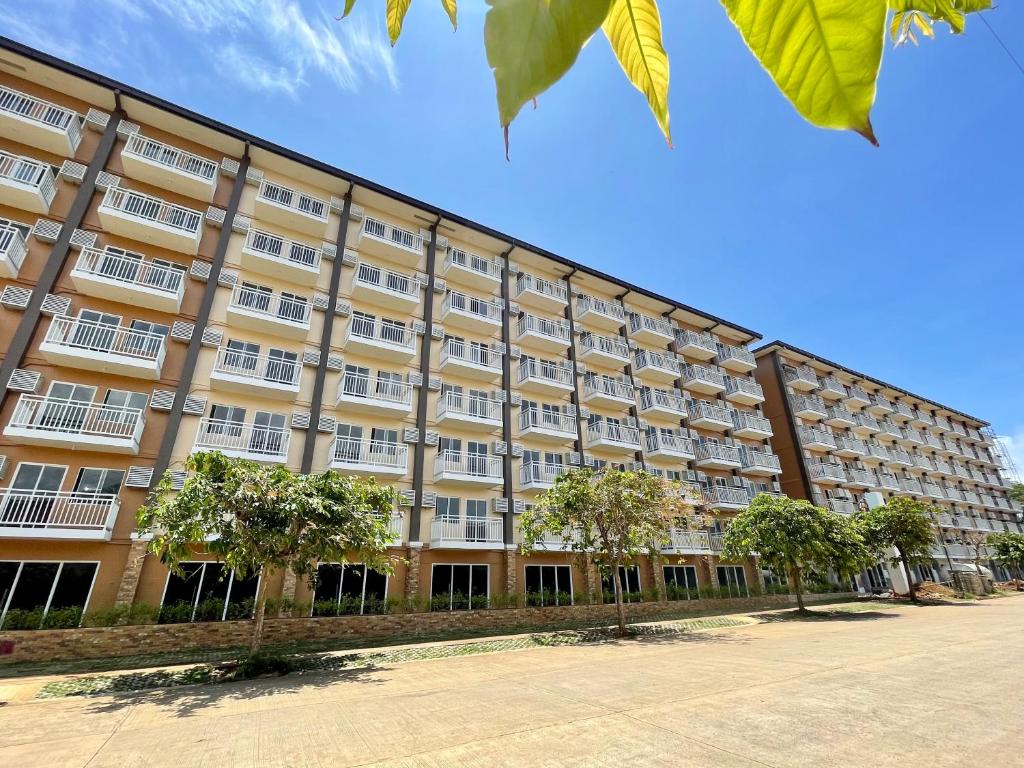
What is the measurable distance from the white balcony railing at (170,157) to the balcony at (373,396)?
9.59m

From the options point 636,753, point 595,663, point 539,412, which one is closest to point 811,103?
A: point 636,753

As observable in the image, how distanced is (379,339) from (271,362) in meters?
4.28

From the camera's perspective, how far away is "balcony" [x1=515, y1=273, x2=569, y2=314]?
2645cm

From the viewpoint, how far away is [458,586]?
19.9 metres

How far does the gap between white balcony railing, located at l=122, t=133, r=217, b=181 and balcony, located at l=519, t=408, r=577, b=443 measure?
16.4m

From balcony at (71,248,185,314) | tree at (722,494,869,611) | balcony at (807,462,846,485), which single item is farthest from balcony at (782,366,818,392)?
balcony at (71,248,185,314)

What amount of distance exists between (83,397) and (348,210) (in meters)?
12.6

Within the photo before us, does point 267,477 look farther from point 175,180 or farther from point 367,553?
point 175,180

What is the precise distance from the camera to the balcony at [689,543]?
80.2 feet

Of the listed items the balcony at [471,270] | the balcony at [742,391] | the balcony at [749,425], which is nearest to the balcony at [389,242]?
the balcony at [471,270]

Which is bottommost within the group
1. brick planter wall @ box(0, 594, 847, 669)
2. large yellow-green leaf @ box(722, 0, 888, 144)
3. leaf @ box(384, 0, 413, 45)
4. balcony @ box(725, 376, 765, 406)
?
brick planter wall @ box(0, 594, 847, 669)

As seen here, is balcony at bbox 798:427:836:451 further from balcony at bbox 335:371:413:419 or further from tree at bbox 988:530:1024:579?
balcony at bbox 335:371:413:419

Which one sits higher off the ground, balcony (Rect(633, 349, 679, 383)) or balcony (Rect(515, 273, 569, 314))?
balcony (Rect(515, 273, 569, 314))

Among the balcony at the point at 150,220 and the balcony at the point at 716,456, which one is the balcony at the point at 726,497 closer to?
the balcony at the point at 716,456
